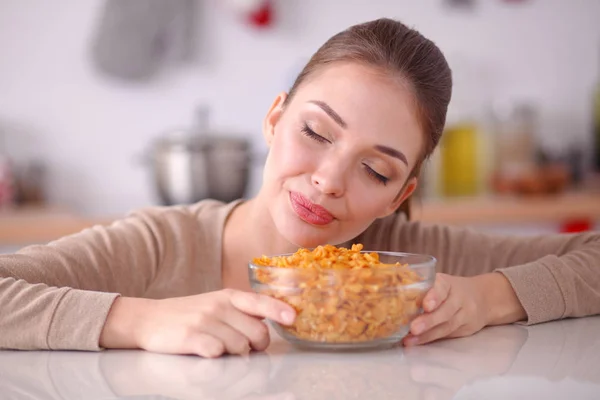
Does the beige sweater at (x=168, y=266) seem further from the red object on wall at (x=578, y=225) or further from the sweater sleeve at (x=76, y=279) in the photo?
the red object on wall at (x=578, y=225)

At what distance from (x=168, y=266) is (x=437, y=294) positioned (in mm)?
524

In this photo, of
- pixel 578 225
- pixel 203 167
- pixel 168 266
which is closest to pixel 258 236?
pixel 168 266

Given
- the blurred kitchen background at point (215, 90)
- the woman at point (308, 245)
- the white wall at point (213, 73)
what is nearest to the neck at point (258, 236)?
the woman at point (308, 245)

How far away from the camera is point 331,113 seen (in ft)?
3.69

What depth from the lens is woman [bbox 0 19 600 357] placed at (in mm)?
896

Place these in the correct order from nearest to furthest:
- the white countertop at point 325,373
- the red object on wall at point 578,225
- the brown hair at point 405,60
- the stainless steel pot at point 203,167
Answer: the white countertop at point 325,373
the brown hair at point 405,60
the stainless steel pot at point 203,167
the red object on wall at point 578,225

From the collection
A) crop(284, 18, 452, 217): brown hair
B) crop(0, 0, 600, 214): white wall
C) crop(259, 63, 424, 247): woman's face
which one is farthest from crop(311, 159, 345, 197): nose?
crop(0, 0, 600, 214): white wall

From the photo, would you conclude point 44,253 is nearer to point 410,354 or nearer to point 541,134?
point 410,354

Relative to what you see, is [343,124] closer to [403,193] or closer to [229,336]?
[403,193]

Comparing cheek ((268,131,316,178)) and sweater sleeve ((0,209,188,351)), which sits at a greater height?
cheek ((268,131,316,178))

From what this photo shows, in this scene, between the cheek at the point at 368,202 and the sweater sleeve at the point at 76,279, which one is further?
the cheek at the point at 368,202

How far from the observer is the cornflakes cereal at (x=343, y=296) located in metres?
0.82

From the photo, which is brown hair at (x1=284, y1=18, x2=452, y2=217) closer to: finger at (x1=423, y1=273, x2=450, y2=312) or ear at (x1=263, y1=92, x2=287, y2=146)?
ear at (x1=263, y1=92, x2=287, y2=146)

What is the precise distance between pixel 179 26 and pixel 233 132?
465mm
